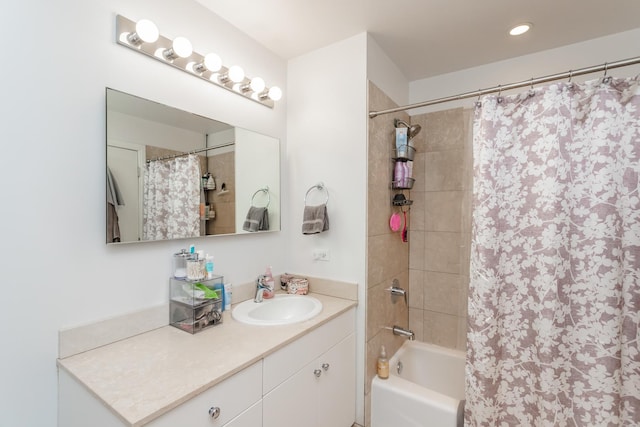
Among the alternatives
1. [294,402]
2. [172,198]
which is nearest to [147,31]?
[172,198]

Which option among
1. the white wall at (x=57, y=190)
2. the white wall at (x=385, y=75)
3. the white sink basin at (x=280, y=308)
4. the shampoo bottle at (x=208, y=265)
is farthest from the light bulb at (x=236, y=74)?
the white sink basin at (x=280, y=308)

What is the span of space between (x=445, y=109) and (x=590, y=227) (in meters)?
1.40

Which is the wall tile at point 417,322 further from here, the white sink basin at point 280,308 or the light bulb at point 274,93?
the light bulb at point 274,93

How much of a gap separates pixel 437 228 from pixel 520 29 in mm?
1388

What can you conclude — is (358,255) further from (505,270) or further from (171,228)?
(171,228)

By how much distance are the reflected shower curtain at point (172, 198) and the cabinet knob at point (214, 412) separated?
0.77 m

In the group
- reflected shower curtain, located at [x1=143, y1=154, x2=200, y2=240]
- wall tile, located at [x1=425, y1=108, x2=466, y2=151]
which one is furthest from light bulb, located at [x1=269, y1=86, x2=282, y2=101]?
wall tile, located at [x1=425, y1=108, x2=466, y2=151]

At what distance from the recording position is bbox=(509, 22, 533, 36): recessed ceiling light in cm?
173

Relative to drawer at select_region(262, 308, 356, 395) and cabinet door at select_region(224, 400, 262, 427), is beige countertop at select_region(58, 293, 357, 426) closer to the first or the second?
drawer at select_region(262, 308, 356, 395)

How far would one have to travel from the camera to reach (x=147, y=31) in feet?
4.13

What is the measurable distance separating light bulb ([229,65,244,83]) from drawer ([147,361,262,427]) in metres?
1.47

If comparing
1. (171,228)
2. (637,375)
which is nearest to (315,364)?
(171,228)

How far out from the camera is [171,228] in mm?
1427

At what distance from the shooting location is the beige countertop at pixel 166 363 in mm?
856
